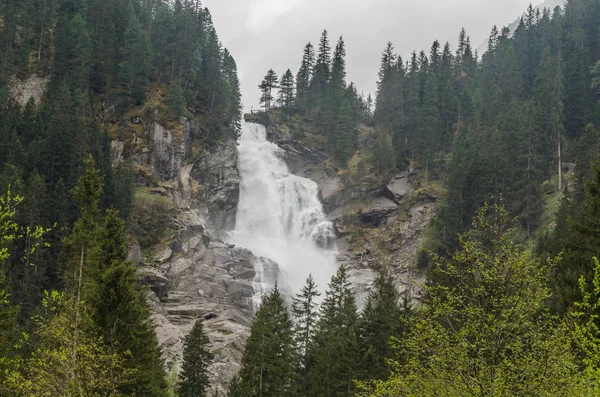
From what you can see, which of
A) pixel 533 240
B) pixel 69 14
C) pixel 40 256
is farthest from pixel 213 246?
pixel 69 14

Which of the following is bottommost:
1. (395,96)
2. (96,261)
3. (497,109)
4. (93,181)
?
(96,261)

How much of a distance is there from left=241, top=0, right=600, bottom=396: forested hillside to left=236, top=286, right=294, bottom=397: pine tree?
0.13 metres

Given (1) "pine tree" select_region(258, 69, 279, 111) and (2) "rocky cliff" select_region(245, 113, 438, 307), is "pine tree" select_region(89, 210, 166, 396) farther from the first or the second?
(1) "pine tree" select_region(258, 69, 279, 111)

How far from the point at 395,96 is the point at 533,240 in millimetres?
51612

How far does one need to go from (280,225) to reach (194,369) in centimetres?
4237

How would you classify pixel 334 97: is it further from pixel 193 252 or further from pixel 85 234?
pixel 85 234

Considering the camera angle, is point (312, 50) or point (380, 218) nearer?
point (380, 218)

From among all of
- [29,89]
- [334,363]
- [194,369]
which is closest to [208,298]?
[194,369]

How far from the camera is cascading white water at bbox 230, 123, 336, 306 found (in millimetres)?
64688

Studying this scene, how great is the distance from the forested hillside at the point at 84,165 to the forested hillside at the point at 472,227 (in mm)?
10670

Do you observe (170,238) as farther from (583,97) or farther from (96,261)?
(583,97)

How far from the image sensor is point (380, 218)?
74062 mm

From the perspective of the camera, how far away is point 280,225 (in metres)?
76.3

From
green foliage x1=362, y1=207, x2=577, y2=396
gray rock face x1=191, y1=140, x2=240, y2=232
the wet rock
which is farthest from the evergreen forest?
gray rock face x1=191, y1=140, x2=240, y2=232
